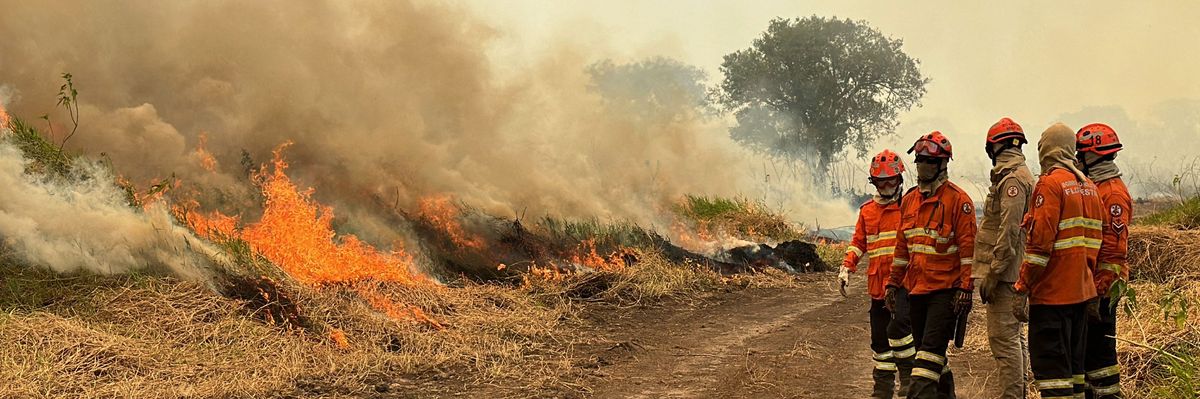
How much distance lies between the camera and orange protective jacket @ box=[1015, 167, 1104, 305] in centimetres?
502

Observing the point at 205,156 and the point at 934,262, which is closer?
the point at 934,262

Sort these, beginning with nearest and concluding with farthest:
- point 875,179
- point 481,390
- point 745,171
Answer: point 875,179
point 481,390
point 745,171

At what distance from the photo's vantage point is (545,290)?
474 inches

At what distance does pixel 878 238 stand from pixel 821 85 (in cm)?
3239

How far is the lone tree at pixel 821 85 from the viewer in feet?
124

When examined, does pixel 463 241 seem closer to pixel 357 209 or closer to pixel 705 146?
pixel 357 209

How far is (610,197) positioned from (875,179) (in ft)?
37.7

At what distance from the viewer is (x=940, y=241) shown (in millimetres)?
5805

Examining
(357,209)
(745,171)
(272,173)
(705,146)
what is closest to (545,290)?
(357,209)

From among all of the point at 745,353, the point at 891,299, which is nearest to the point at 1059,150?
the point at 891,299

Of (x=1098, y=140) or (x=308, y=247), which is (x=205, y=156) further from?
(x=1098, y=140)

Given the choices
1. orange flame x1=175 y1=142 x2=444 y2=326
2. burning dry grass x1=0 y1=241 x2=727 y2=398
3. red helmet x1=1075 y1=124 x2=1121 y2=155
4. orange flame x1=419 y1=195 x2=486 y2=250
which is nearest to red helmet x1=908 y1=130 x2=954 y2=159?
red helmet x1=1075 y1=124 x2=1121 y2=155

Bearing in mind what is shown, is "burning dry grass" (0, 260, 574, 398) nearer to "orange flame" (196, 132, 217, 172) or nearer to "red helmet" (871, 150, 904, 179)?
"orange flame" (196, 132, 217, 172)

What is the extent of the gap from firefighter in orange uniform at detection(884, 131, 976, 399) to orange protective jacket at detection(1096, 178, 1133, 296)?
752mm
